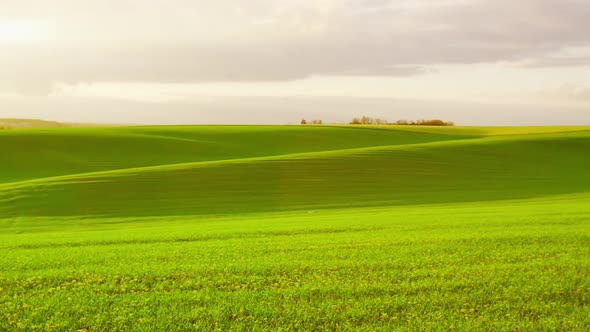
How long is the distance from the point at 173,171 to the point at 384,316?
25129 mm

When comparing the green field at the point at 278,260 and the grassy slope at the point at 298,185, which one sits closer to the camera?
the green field at the point at 278,260

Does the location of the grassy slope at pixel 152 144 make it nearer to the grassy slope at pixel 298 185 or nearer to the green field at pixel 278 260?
the grassy slope at pixel 298 185

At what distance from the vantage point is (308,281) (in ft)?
26.2

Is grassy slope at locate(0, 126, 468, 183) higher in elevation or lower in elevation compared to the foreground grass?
higher

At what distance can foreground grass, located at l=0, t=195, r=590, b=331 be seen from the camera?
6.55 meters

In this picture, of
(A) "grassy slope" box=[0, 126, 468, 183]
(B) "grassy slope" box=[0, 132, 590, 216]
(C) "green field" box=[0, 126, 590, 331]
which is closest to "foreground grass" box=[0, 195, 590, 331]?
(C) "green field" box=[0, 126, 590, 331]

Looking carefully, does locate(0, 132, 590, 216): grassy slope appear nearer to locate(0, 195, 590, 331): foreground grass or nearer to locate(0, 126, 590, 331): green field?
locate(0, 126, 590, 331): green field

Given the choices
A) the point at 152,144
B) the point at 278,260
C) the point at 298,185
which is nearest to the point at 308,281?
the point at 278,260

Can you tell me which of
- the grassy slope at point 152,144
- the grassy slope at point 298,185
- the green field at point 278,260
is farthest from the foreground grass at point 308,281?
the grassy slope at point 152,144

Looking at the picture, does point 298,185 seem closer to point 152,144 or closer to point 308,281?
point 308,281

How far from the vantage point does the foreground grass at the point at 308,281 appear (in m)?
6.55

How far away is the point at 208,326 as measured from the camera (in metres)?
6.35

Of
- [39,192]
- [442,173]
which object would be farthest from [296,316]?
[442,173]

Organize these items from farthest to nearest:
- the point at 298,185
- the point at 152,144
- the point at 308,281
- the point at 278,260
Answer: the point at 152,144
the point at 298,185
the point at 278,260
the point at 308,281
